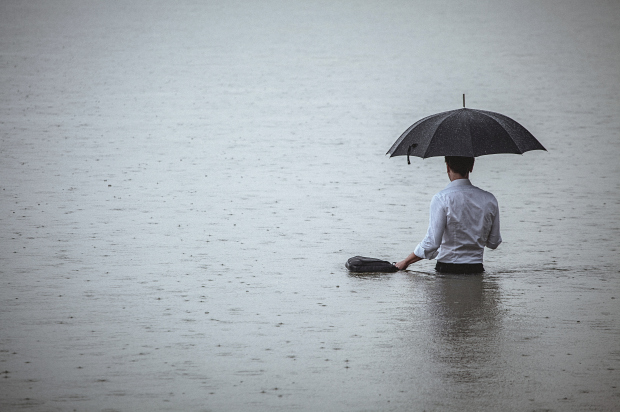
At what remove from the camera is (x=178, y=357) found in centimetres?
481

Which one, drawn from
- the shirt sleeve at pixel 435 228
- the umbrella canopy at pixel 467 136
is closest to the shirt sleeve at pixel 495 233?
the shirt sleeve at pixel 435 228

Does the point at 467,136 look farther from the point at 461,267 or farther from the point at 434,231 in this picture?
the point at 461,267

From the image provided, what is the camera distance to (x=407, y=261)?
663cm

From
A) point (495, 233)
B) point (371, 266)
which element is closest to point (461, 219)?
point (495, 233)

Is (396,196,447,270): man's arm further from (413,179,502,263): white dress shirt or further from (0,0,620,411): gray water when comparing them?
(0,0,620,411): gray water

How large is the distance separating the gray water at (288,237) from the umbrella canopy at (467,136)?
1.01 metres

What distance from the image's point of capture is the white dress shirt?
6285 mm

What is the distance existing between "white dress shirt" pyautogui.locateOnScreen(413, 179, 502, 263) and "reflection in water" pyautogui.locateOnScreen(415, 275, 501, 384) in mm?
295

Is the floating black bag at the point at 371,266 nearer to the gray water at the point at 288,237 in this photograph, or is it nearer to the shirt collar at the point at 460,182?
the gray water at the point at 288,237

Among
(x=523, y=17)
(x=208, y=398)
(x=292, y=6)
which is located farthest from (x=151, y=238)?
(x=292, y=6)

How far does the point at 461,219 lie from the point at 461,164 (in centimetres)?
43

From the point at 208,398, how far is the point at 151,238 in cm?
397

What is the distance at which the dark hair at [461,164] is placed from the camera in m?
6.40

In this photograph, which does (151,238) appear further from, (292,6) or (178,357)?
(292,6)
